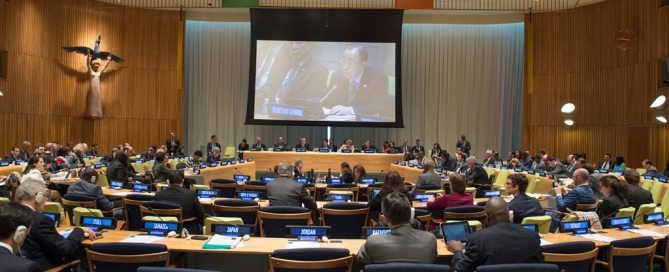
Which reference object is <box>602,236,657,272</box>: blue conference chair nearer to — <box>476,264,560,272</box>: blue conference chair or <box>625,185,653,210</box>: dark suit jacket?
<box>476,264,560,272</box>: blue conference chair

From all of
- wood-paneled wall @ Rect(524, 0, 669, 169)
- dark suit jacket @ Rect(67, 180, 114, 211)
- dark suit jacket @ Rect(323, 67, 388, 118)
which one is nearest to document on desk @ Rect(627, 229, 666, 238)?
dark suit jacket @ Rect(67, 180, 114, 211)

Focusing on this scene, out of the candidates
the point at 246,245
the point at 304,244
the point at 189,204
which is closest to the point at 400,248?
the point at 304,244

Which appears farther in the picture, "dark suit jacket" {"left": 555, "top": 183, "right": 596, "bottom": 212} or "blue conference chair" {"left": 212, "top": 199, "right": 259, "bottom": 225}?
"dark suit jacket" {"left": 555, "top": 183, "right": 596, "bottom": 212}

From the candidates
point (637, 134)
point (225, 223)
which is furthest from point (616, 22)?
point (225, 223)

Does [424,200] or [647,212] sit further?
[424,200]

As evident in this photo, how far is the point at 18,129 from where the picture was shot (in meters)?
18.3

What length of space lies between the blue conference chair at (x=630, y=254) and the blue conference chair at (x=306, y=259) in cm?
240

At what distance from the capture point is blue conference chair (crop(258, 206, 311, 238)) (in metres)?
6.49

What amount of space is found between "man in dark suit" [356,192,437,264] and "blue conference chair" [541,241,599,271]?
105cm

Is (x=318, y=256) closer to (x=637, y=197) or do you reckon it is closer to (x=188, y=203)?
(x=188, y=203)

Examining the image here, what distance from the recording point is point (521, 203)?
661 cm

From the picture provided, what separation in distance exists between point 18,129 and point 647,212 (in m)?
17.5

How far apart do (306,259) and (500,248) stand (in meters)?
1.34

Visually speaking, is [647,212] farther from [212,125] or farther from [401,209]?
[212,125]
